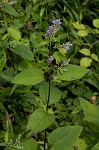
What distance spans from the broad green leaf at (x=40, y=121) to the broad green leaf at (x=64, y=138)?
69mm

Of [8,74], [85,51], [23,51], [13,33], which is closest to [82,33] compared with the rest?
[85,51]

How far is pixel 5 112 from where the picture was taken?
223 centimetres

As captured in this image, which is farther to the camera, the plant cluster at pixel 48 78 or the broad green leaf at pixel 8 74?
the broad green leaf at pixel 8 74

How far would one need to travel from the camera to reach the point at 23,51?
2180 mm

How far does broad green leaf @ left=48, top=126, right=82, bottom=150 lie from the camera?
62.7 inches

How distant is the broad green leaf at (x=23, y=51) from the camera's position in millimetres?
2136

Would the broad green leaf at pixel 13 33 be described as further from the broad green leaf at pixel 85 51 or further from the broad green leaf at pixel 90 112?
the broad green leaf at pixel 90 112

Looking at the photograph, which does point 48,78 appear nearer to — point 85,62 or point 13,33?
point 13,33

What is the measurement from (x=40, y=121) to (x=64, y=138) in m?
0.16

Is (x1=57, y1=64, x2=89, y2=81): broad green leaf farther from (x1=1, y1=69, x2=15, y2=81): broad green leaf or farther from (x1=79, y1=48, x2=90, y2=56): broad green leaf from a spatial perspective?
(x1=79, y1=48, x2=90, y2=56): broad green leaf

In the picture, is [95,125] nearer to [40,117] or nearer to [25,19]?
[40,117]

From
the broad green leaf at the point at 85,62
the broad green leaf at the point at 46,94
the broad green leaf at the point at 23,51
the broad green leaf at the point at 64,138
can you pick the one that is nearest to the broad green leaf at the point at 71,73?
the broad green leaf at the point at 46,94

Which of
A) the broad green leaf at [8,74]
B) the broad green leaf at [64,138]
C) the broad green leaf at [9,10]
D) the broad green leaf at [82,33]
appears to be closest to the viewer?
the broad green leaf at [64,138]

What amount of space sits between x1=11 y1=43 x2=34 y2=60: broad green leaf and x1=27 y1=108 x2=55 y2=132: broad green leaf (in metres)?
0.47
